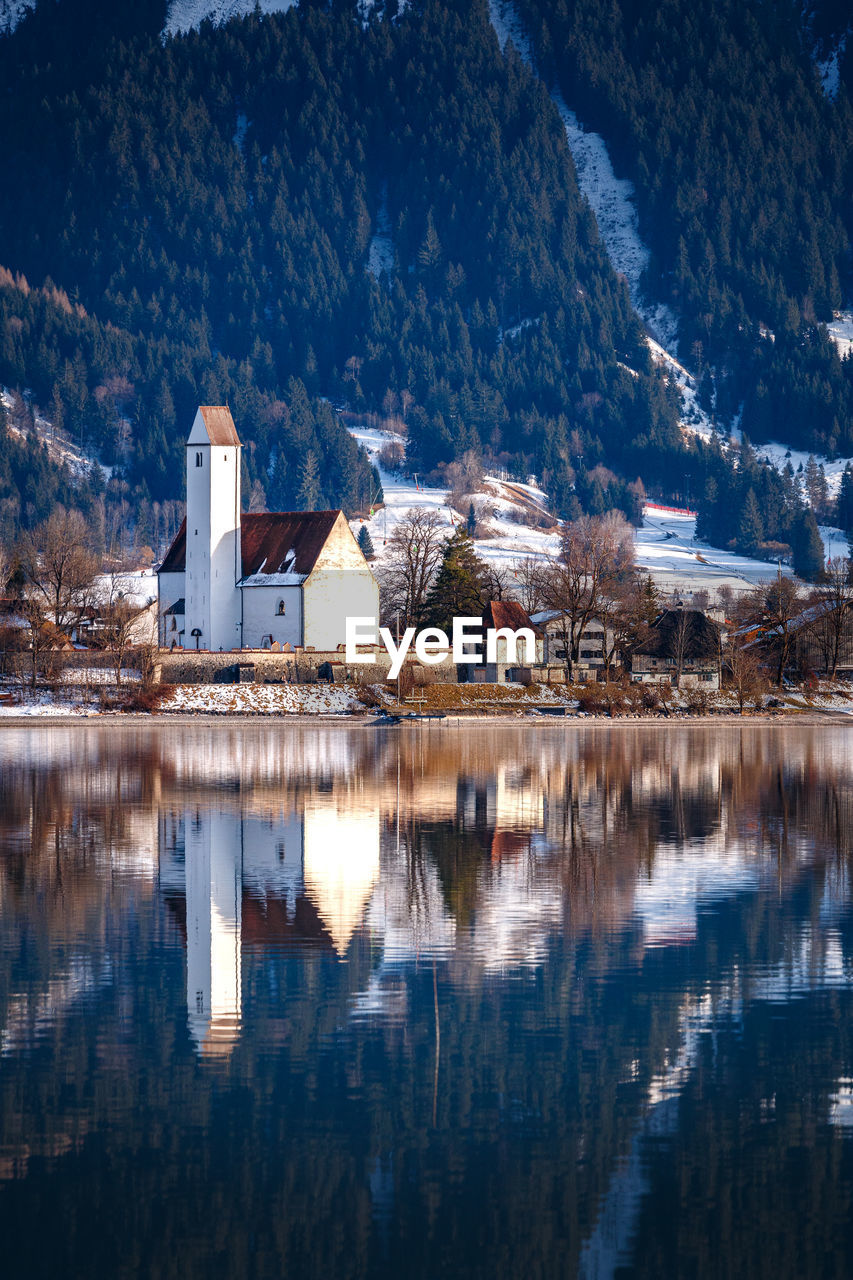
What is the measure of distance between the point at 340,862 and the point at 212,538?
5927 cm

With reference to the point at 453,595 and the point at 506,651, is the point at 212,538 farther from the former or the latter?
the point at 506,651

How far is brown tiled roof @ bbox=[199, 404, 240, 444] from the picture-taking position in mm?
81750

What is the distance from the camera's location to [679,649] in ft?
292

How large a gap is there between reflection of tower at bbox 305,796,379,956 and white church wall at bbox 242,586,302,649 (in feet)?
156

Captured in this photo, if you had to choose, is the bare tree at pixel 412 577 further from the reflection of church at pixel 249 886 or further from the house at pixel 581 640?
the reflection of church at pixel 249 886

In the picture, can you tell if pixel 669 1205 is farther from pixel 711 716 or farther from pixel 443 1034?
pixel 711 716

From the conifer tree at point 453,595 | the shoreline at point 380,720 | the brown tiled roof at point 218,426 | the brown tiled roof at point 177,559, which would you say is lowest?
the shoreline at point 380,720

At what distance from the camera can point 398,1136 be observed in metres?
11.7

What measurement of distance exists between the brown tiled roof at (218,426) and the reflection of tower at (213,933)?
55.6 m

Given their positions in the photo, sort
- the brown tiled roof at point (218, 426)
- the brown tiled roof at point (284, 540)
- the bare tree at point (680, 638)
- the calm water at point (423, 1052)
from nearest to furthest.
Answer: the calm water at point (423, 1052) < the brown tiled roof at point (284, 540) < the brown tiled roof at point (218, 426) < the bare tree at point (680, 638)

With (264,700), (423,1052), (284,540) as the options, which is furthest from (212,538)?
(423,1052)

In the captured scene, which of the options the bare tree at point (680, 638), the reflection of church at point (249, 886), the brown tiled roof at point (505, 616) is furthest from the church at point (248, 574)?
the reflection of church at point (249, 886)

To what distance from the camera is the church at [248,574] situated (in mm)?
79938

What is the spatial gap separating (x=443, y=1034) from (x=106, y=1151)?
3554 mm
